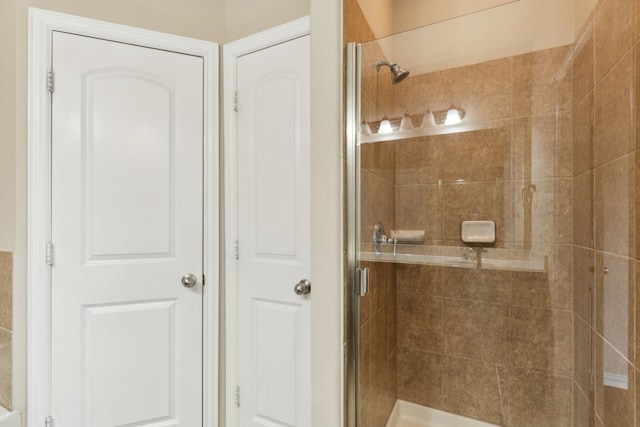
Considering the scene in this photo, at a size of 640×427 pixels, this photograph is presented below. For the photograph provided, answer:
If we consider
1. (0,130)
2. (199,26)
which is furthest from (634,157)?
(0,130)

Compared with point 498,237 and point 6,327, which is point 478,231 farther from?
point 6,327

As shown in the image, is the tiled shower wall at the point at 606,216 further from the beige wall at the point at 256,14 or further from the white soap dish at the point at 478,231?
the beige wall at the point at 256,14

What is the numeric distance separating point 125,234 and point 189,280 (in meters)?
Result: 0.37

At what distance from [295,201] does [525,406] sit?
1349 mm

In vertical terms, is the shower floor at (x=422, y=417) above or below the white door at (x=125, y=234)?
below

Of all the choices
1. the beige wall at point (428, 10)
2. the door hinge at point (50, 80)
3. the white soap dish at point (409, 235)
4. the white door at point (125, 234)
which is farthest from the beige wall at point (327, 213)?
the door hinge at point (50, 80)

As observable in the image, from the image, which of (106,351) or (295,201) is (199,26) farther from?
(106,351)

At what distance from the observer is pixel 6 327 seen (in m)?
1.48

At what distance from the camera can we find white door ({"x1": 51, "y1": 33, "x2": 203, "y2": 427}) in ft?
4.90

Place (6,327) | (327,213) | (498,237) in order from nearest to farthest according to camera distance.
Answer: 1. (327,213)
2. (498,237)
3. (6,327)

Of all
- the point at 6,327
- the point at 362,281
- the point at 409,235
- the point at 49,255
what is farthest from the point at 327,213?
the point at 6,327

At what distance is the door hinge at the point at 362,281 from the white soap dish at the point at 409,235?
25 centimetres

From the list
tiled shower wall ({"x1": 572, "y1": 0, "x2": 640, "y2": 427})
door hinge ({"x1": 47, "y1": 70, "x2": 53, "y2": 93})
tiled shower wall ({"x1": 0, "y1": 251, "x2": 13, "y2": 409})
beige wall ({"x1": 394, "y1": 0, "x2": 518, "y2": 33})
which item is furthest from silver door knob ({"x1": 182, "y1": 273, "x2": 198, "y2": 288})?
beige wall ({"x1": 394, "y1": 0, "x2": 518, "y2": 33})

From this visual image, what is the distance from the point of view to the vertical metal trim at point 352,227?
3.80ft
